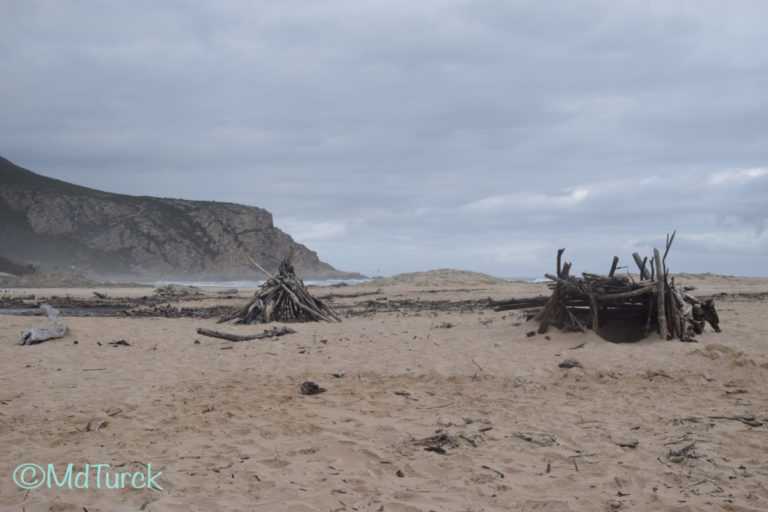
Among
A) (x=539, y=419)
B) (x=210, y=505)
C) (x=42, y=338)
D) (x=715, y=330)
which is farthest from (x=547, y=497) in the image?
(x=42, y=338)

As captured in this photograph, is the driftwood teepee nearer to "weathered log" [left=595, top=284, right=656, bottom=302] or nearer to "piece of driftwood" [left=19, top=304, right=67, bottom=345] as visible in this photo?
"piece of driftwood" [left=19, top=304, right=67, bottom=345]

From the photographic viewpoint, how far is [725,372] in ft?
21.1

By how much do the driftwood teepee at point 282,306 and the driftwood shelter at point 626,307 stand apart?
20.4 feet

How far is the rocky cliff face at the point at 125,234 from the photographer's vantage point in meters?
56.2

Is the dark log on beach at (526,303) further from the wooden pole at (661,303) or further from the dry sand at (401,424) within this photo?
the wooden pole at (661,303)

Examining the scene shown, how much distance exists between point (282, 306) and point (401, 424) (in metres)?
9.09

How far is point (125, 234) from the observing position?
60000mm

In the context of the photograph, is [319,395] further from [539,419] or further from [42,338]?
[42,338]

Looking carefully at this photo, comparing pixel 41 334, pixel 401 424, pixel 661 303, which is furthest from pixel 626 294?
pixel 41 334

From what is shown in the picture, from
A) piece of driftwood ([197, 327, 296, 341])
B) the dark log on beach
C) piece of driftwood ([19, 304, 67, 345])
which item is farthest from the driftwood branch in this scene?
piece of driftwood ([19, 304, 67, 345])

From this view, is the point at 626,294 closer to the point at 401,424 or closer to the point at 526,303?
the point at 526,303

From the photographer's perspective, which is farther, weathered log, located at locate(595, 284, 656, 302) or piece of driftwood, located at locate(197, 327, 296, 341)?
piece of driftwood, located at locate(197, 327, 296, 341)

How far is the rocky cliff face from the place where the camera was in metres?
56.2

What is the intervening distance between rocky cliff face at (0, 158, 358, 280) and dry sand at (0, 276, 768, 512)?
50.4 m
